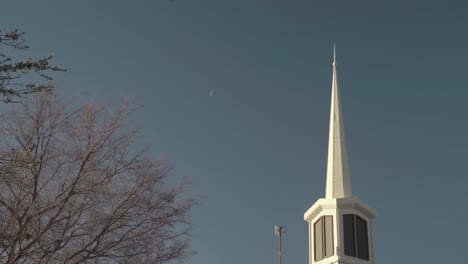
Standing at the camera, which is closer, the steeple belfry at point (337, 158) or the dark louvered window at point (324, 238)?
→ the dark louvered window at point (324, 238)

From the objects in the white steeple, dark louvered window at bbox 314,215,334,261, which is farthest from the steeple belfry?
dark louvered window at bbox 314,215,334,261

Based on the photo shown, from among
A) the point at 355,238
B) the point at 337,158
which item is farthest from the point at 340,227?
the point at 337,158

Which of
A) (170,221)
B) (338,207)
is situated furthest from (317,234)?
(170,221)

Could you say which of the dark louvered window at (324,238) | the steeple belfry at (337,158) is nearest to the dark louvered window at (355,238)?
the dark louvered window at (324,238)

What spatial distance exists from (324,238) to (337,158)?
6.38 m

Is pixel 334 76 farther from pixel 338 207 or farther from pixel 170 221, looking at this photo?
pixel 170 221

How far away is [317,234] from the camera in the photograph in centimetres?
3412

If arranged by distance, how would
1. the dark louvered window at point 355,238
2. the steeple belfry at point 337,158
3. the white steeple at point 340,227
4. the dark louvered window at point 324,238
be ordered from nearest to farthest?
1. the white steeple at point 340,227
2. the dark louvered window at point 355,238
3. the dark louvered window at point 324,238
4. the steeple belfry at point 337,158

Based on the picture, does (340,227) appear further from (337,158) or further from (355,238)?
(337,158)

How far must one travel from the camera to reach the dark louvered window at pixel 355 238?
32.1 meters

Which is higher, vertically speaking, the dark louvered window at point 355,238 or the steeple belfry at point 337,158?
the steeple belfry at point 337,158

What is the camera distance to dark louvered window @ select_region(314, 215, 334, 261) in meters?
32.4

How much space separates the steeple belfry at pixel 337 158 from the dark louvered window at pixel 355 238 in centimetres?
255

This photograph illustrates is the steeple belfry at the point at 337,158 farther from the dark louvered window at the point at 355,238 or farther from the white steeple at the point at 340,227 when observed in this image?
the dark louvered window at the point at 355,238
